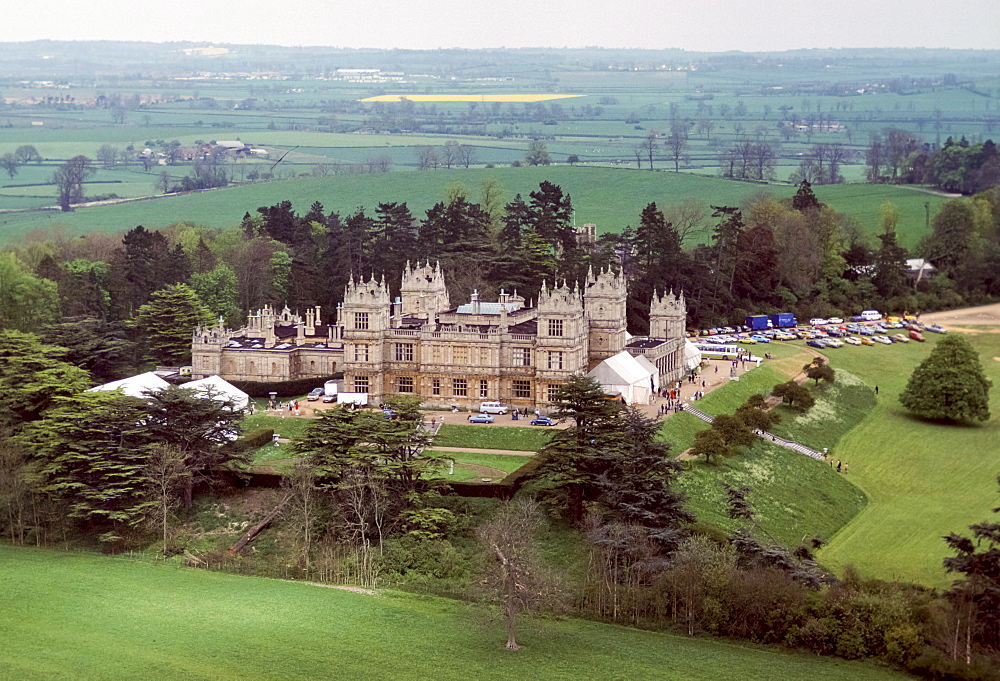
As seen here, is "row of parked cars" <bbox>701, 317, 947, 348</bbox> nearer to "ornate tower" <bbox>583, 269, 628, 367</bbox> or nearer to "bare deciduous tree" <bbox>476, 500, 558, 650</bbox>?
"ornate tower" <bbox>583, 269, 628, 367</bbox>

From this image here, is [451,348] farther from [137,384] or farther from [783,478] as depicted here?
[783,478]

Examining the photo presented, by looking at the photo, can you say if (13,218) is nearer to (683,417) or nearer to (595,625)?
(683,417)

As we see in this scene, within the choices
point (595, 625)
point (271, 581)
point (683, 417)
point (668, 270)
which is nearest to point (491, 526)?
point (595, 625)

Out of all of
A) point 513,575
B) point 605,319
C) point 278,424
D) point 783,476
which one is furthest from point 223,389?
point 513,575

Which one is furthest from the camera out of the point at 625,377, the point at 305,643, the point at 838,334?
the point at 838,334

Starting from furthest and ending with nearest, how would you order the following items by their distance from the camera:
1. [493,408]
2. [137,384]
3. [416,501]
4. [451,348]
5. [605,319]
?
[605,319] < [137,384] < [451,348] < [493,408] < [416,501]

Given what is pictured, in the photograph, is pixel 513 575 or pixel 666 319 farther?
pixel 666 319

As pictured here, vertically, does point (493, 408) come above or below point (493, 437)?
above
